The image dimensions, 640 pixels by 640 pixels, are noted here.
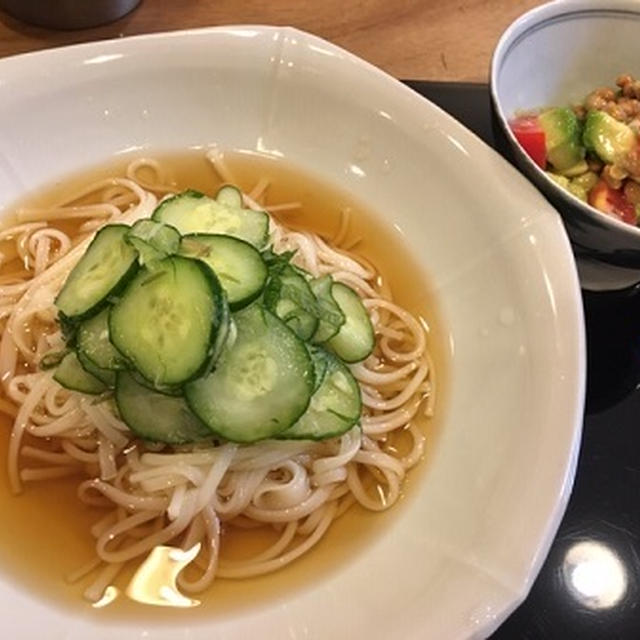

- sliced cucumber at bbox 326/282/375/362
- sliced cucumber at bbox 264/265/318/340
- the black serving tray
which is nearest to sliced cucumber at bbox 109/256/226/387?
sliced cucumber at bbox 264/265/318/340

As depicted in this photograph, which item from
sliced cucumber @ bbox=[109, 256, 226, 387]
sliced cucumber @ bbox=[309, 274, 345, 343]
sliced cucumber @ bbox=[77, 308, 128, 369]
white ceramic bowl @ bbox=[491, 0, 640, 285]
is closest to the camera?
sliced cucumber @ bbox=[109, 256, 226, 387]

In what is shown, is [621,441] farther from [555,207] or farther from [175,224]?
[175,224]


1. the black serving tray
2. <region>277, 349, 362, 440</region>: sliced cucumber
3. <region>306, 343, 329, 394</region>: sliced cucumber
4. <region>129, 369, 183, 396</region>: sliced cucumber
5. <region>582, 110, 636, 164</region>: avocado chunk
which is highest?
<region>129, 369, 183, 396</region>: sliced cucumber

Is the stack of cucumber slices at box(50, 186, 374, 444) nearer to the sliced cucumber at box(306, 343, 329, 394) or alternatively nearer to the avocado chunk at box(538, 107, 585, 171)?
the sliced cucumber at box(306, 343, 329, 394)

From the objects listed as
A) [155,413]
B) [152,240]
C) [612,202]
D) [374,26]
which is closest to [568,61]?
[612,202]

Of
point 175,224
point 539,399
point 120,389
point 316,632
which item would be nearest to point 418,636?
point 316,632

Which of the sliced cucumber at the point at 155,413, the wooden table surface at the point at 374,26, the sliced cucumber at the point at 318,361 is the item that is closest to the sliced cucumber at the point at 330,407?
the sliced cucumber at the point at 318,361

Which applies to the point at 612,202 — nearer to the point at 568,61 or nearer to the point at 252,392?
the point at 568,61
